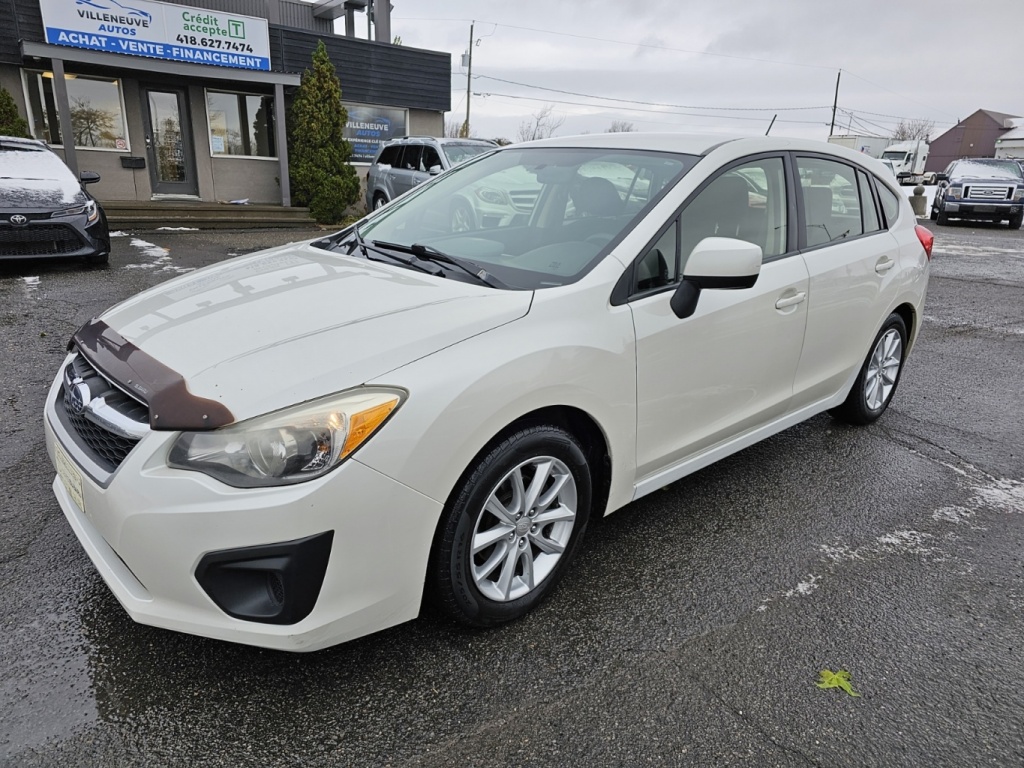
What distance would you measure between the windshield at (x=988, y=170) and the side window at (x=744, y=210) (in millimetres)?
19045

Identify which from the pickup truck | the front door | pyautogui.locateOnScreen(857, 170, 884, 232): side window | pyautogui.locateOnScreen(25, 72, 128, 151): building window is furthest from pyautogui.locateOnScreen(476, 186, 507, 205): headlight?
the pickup truck

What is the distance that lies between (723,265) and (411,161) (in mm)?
11508

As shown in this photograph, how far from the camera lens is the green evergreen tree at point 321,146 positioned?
1500cm

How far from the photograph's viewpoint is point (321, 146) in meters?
15.3

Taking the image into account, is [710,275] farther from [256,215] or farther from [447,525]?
[256,215]

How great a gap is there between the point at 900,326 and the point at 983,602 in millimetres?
2087

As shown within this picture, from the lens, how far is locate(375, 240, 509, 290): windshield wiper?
2543 mm

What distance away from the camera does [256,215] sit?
14586mm

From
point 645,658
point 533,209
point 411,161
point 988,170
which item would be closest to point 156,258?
point 411,161

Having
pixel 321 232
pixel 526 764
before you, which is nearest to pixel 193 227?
pixel 321 232

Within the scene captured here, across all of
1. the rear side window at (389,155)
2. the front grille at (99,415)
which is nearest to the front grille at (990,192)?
the rear side window at (389,155)

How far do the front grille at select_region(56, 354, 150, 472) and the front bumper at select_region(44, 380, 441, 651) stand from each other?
0.25 feet

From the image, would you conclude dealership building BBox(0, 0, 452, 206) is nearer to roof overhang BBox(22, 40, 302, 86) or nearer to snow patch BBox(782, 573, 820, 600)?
roof overhang BBox(22, 40, 302, 86)

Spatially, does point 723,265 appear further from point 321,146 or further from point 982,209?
point 982,209
